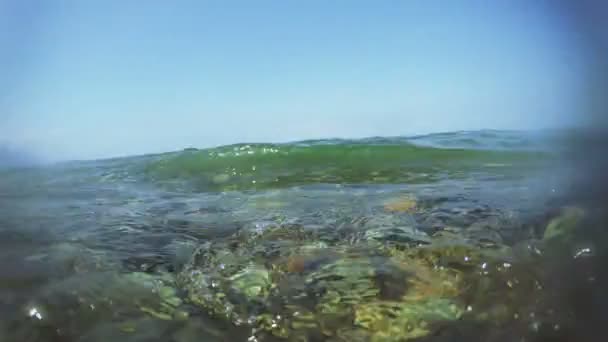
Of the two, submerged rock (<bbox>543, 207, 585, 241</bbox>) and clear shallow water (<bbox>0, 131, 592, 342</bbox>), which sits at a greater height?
submerged rock (<bbox>543, 207, 585, 241</bbox>)

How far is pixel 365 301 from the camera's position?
2.32 meters

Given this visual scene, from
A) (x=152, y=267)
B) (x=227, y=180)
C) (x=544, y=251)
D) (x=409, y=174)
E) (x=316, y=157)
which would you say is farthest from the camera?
(x=316, y=157)

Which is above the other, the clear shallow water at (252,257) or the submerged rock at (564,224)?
the submerged rock at (564,224)

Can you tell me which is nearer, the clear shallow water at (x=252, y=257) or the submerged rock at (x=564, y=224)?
the clear shallow water at (x=252, y=257)

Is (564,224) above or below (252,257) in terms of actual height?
above

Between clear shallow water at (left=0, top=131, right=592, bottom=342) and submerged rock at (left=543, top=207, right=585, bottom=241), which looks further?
submerged rock at (left=543, top=207, right=585, bottom=241)

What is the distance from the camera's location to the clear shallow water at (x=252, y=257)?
2.22 m

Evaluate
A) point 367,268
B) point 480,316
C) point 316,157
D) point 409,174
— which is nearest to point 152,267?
point 367,268

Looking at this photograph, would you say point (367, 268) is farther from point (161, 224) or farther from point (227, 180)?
point (227, 180)

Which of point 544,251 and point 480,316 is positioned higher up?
point 544,251

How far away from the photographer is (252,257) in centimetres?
291

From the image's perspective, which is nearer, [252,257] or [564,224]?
[564,224]

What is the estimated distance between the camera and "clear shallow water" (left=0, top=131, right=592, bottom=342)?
2221mm

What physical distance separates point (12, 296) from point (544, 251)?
2.29 m
